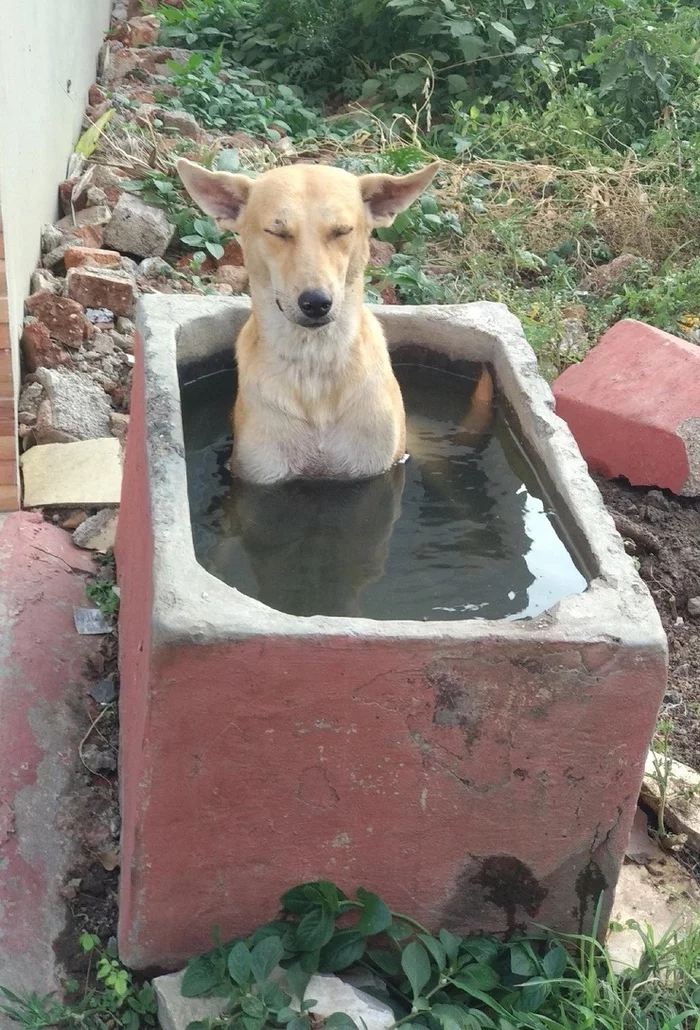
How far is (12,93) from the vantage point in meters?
4.41

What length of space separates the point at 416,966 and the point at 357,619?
84cm

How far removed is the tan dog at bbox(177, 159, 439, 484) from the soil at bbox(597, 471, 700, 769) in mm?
1246

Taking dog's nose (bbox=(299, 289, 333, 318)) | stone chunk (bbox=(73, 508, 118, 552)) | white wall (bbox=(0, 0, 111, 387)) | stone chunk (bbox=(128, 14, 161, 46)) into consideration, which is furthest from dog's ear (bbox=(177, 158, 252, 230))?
Result: stone chunk (bbox=(128, 14, 161, 46))

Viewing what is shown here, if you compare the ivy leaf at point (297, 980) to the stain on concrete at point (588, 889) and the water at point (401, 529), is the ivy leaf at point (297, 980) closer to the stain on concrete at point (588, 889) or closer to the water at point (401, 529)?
the stain on concrete at point (588, 889)

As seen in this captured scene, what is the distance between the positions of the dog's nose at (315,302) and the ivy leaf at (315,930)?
64.8 inches

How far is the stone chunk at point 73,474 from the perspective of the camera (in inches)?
165

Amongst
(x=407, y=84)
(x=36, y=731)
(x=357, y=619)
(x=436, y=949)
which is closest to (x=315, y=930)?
(x=436, y=949)

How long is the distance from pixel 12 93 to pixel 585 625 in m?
3.42

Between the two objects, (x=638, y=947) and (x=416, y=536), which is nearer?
(x=638, y=947)

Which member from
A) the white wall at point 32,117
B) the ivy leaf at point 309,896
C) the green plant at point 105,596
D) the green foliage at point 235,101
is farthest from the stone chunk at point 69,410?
the green foliage at point 235,101

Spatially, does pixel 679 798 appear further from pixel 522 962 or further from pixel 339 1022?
pixel 339 1022

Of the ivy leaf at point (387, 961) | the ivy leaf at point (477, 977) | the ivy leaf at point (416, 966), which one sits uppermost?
the ivy leaf at point (416, 966)

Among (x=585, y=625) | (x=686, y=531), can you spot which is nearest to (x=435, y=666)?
(x=585, y=625)

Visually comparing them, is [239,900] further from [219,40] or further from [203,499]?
[219,40]
